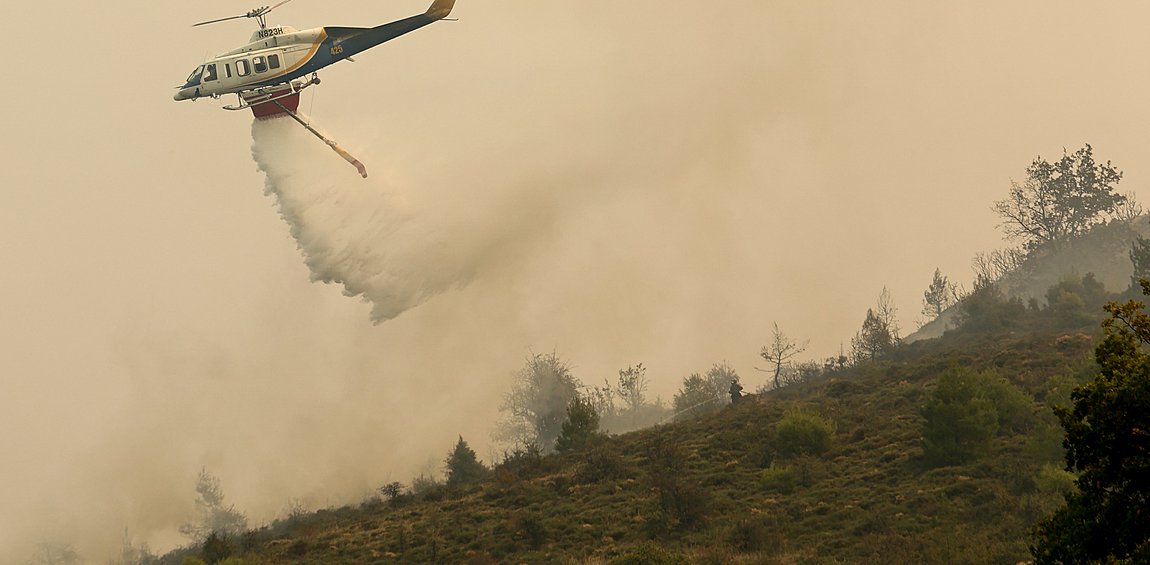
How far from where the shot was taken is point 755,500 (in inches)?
1832

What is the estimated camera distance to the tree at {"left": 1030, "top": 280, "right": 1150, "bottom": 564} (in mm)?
16422

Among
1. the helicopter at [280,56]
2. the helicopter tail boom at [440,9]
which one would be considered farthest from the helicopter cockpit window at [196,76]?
the helicopter tail boom at [440,9]

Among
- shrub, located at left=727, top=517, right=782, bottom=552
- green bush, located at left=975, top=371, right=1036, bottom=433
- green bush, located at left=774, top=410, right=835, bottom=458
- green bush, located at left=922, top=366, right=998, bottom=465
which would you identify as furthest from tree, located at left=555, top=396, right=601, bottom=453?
green bush, located at left=975, top=371, right=1036, bottom=433

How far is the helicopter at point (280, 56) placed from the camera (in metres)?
51.6

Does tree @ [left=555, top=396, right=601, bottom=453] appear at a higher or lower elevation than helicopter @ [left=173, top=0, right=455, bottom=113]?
lower

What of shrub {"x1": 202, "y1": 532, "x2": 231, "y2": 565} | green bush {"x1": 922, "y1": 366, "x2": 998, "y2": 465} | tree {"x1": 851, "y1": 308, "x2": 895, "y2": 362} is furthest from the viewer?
tree {"x1": 851, "y1": 308, "x2": 895, "y2": 362}

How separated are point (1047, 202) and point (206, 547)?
109 metres

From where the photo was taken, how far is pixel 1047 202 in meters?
123

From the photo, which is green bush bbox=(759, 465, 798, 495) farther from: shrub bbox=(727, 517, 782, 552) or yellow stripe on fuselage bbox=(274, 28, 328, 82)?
yellow stripe on fuselage bbox=(274, 28, 328, 82)

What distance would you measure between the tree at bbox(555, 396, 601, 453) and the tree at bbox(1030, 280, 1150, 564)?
159 ft

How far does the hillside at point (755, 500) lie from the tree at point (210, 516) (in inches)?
1780

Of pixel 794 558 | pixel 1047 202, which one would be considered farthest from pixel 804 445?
pixel 1047 202

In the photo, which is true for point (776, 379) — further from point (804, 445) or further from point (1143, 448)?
point (1143, 448)

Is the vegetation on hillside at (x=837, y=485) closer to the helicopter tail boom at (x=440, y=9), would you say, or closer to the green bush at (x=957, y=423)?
the green bush at (x=957, y=423)
